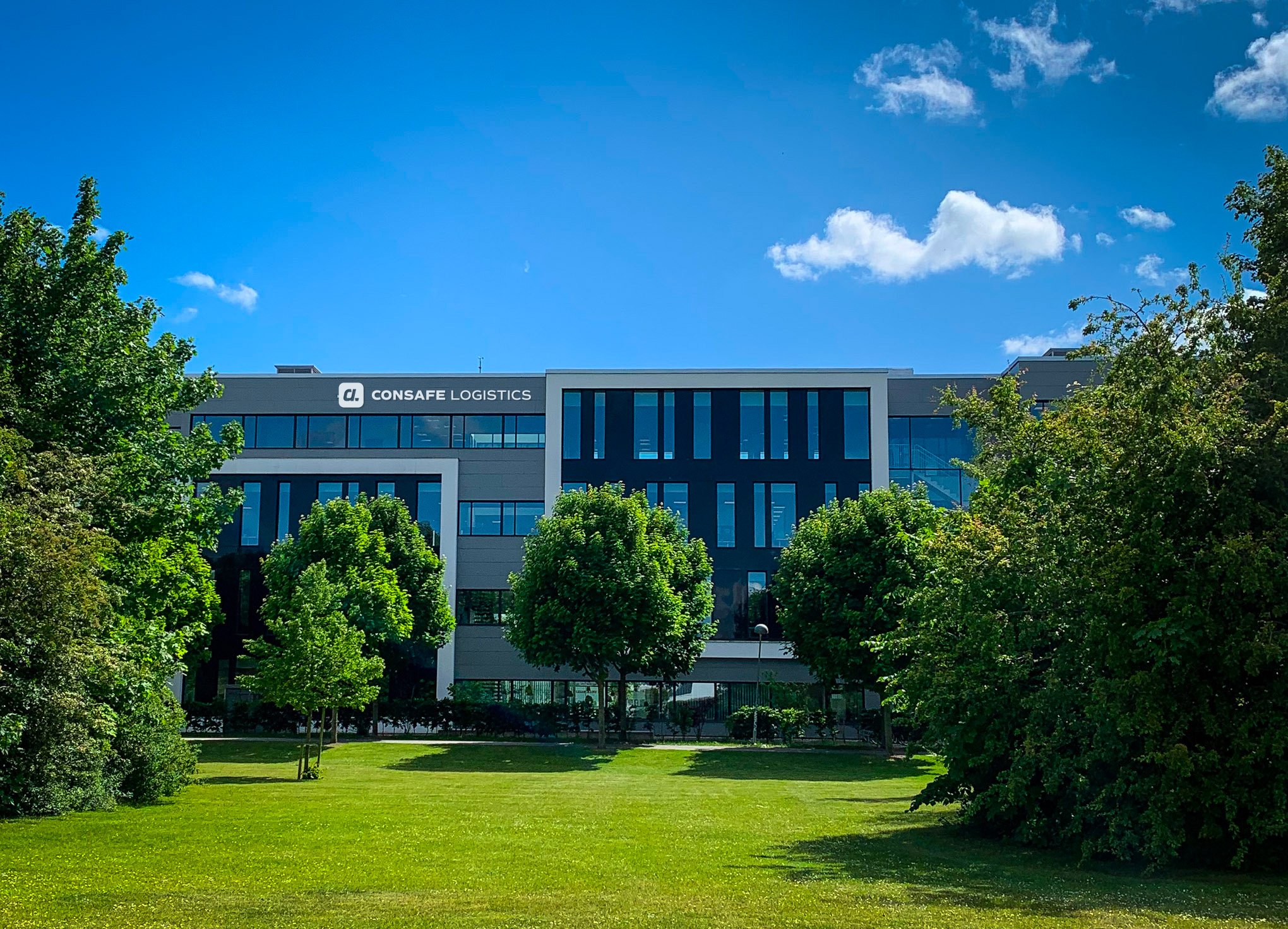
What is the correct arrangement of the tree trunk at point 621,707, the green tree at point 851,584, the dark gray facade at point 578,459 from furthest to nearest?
the dark gray facade at point 578,459 < the tree trunk at point 621,707 < the green tree at point 851,584

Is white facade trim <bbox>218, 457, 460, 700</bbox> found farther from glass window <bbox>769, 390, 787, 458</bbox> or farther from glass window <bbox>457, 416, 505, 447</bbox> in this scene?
glass window <bbox>769, 390, 787, 458</bbox>

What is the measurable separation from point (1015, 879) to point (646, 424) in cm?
4241

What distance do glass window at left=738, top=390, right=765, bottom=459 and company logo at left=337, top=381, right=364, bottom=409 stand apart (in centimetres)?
1899

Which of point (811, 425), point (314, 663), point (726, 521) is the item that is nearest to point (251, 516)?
point (726, 521)

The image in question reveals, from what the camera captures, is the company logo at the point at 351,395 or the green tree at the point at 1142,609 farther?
the company logo at the point at 351,395

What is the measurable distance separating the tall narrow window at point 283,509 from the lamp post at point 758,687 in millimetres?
23297

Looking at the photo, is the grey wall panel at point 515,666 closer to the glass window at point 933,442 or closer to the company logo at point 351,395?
the glass window at point 933,442

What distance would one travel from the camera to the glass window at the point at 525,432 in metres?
58.8

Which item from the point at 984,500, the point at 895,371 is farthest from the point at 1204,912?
the point at 895,371

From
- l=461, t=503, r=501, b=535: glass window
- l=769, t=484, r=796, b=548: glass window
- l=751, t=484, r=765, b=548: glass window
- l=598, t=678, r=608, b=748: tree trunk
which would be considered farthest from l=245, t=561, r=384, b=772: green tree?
l=769, t=484, r=796, b=548: glass window

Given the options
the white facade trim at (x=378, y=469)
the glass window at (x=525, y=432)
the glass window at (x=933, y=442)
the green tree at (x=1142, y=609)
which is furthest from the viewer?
the glass window at (x=525, y=432)

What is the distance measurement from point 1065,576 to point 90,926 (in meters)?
15.1

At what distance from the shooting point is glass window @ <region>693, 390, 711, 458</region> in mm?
57812

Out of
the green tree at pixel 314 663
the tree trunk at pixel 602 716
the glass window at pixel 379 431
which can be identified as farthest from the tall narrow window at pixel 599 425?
the green tree at pixel 314 663
